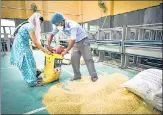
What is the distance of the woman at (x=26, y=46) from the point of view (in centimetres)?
233

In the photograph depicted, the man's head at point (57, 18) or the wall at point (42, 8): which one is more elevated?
the wall at point (42, 8)

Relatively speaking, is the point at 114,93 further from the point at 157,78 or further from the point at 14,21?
the point at 14,21

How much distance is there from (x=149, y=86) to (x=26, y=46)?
2.00 meters

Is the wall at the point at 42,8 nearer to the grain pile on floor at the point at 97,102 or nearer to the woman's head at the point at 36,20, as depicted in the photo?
the woman's head at the point at 36,20

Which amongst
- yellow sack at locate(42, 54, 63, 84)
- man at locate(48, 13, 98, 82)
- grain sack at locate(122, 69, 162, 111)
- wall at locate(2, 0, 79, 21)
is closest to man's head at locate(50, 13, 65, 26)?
man at locate(48, 13, 98, 82)

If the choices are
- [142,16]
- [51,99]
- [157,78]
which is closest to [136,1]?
[142,16]

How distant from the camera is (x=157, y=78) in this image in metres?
1.61

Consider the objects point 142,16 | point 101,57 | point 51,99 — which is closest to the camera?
point 51,99

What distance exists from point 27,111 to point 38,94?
1.57 feet

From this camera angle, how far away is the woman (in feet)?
7.63

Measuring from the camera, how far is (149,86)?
154 cm

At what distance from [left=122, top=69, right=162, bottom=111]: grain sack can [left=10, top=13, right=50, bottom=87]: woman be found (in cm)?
162

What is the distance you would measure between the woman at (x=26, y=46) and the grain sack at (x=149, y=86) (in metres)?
1.62

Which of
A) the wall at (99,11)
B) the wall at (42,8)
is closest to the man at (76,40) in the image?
the wall at (99,11)
